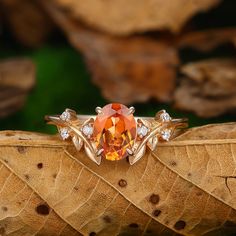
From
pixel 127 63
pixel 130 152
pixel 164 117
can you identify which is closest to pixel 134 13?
pixel 127 63

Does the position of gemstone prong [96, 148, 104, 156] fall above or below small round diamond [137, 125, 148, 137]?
below

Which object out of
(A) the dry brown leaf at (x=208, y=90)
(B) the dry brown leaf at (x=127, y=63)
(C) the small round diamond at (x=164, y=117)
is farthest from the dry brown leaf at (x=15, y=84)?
(C) the small round diamond at (x=164, y=117)

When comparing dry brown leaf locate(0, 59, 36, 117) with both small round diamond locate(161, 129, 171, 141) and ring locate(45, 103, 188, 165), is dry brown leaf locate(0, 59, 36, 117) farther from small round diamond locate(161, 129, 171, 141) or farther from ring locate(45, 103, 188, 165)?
small round diamond locate(161, 129, 171, 141)

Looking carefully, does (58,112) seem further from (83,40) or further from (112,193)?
(112,193)

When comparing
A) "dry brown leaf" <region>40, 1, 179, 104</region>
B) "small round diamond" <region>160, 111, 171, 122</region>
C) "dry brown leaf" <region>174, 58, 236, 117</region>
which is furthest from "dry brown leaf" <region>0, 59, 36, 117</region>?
"small round diamond" <region>160, 111, 171, 122</region>

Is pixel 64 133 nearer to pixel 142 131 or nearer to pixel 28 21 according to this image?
pixel 142 131
